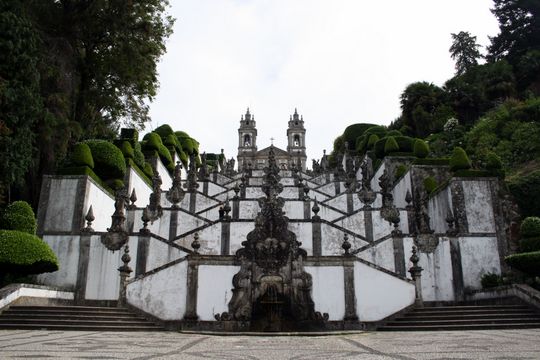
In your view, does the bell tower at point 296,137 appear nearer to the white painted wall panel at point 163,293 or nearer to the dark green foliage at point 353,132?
the dark green foliage at point 353,132

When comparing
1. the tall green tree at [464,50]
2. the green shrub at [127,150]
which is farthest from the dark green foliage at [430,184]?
the tall green tree at [464,50]

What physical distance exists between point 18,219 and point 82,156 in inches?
177

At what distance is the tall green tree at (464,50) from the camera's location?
1999 inches

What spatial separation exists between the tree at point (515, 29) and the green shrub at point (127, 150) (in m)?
34.7

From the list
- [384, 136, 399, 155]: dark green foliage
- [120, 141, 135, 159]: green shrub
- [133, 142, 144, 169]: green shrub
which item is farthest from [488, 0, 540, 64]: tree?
[120, 141, 135, 159]: green shrub

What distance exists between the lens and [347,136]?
45.0 meters

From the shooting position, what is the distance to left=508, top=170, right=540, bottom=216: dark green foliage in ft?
63.9

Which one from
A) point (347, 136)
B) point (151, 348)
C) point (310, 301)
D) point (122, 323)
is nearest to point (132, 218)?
point (122, 323)

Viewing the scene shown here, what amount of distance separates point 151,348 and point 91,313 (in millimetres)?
6438

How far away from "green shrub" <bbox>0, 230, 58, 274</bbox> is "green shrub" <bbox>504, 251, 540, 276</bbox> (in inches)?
551

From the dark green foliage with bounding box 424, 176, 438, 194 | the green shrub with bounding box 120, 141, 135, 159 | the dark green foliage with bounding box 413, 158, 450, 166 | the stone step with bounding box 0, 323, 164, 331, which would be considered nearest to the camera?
the stone step with bounding box 0, 323, 164, 331

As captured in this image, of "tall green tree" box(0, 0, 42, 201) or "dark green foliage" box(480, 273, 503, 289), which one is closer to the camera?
"tall green tree" box(0, 0, 42, 201)

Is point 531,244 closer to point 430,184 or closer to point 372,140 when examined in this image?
point 430,184

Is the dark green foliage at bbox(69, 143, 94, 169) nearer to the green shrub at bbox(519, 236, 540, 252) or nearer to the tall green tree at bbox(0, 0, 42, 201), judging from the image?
the tall green tree at bbox(0, 0, 42, 201)
